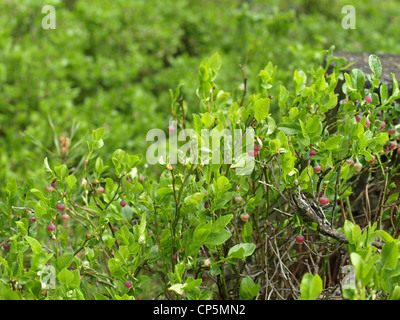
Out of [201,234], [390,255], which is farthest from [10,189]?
[390,255]

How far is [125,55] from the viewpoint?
176 inches

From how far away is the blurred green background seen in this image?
3477mm

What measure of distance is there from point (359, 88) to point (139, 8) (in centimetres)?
354

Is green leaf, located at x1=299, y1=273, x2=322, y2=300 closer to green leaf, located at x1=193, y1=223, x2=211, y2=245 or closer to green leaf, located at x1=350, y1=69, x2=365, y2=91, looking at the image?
green leaf, located at x1=193, y1=223, x2=211, y2=245

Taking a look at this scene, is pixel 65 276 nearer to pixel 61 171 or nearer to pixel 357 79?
pixel 61 171

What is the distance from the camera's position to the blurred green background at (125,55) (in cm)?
348

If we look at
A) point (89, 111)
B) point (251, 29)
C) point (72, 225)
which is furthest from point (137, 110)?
point (72, 225)

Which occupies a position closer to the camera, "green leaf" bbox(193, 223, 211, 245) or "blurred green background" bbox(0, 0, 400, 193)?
"green leaf" bbox(193, 223, 211, 245)

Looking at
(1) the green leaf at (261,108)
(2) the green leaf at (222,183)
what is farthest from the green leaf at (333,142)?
(2) the green leaf at (222,183)

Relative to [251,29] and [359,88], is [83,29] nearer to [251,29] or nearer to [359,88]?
[251,29]

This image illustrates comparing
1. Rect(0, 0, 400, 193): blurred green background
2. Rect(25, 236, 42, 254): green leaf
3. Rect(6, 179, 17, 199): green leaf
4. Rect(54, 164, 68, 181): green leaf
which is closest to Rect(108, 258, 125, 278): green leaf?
Rect(25, 236, 42, 254): green leaf

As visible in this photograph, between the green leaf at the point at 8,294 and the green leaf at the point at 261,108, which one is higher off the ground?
the green leaf at the point at 261,108

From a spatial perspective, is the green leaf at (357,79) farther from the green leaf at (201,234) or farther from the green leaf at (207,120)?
the green leaf at (201,234)
